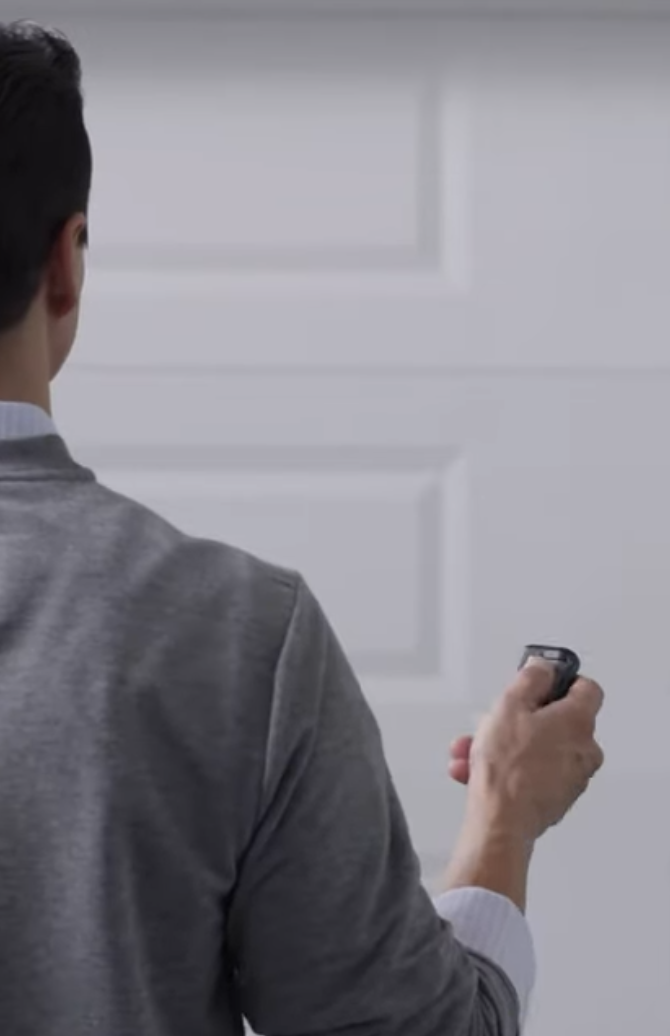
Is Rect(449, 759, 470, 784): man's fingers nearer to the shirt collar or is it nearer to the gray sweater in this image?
the gray sweater

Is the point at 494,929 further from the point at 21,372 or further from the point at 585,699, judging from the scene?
the point at 21,372

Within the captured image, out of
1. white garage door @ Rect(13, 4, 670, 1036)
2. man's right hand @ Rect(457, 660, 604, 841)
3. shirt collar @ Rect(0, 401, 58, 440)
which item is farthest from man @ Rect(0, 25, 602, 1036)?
white garage door @ Rect(13, 4, 670, 1036)

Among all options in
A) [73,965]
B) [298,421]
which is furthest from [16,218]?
[298,421]

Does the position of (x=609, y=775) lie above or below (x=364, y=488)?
below

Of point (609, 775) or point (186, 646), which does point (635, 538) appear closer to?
point (609, 775)

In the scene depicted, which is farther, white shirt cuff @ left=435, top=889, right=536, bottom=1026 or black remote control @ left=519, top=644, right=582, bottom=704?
black remote control @ left=519, top=644, right=582, bottom=704

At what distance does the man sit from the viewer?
2.70ft

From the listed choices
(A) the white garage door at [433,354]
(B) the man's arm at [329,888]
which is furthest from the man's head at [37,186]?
(A) the white garage door at [433,354]

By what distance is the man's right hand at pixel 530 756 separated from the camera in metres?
1.05

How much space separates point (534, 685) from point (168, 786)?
0.32m

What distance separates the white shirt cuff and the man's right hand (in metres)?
0.05

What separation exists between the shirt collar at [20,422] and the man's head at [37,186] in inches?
0.5

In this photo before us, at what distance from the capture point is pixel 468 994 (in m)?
0.93

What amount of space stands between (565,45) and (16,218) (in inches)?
41.2
